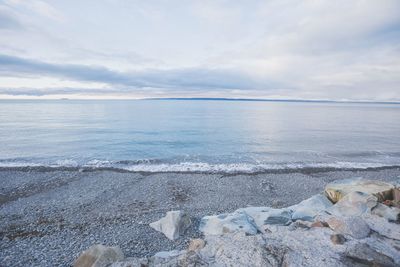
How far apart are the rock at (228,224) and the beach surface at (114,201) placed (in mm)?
381

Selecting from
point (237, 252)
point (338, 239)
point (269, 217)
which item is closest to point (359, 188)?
point (269, 217)

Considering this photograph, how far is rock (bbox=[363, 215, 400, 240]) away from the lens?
6.39 meters

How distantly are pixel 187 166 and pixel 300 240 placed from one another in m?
13.9

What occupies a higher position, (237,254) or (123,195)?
(237,254)

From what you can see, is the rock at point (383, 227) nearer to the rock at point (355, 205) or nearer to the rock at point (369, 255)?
the rock at point (355, 205)

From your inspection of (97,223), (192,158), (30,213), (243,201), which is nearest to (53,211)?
(30,213)

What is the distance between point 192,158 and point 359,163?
1522cm

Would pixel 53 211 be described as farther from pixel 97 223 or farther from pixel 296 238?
pixel 296 238

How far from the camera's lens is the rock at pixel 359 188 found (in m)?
8.95

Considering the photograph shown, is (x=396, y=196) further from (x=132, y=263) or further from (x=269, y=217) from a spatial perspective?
(x=132, y=263)

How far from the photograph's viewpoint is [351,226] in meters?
6.50

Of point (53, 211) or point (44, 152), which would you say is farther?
point (44, 152)

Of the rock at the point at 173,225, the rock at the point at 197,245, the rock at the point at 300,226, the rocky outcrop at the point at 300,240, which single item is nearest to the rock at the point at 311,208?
the rocky outcrop at the point at 300,240

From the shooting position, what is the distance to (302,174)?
17750 millimetres
